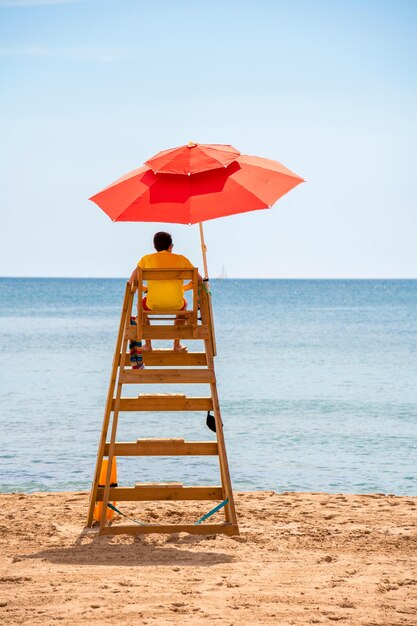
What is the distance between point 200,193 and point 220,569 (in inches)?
107

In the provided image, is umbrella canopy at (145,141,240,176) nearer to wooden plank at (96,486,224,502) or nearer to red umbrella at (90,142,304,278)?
red umbrella at (90,142,304,278)

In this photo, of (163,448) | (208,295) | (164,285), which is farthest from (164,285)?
(163,448)

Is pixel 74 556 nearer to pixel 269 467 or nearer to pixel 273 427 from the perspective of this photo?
pixel 269 467

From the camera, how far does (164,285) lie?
698 centimetres

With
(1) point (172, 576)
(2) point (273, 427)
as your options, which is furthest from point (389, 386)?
(1) point (172, 576)

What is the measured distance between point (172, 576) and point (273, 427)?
7.99 metres

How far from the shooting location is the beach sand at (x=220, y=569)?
16.2ft

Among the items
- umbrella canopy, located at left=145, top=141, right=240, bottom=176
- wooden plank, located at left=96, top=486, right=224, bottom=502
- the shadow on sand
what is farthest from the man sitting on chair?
the shadow on sand

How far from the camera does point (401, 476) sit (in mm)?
10445

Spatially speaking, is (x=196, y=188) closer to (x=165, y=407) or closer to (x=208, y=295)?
(x=208, y=295)

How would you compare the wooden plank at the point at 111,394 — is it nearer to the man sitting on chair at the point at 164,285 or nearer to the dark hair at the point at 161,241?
the man sitting on chair at the point at 164,285

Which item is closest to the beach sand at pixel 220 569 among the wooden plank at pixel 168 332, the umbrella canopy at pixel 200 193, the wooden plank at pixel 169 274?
the wooden plank at pixel 168 332

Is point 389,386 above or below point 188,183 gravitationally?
below

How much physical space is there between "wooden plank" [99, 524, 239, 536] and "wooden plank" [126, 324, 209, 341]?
1.33m
